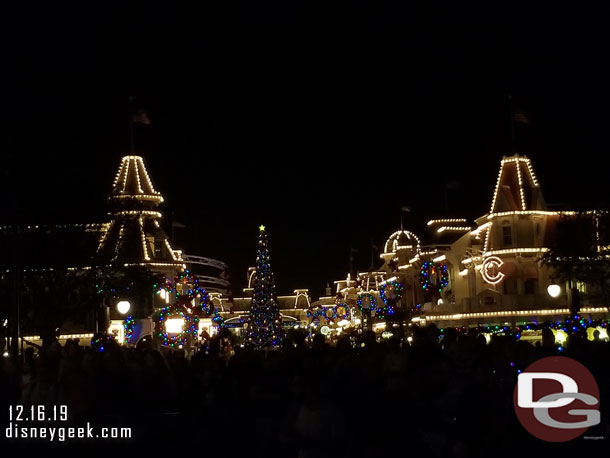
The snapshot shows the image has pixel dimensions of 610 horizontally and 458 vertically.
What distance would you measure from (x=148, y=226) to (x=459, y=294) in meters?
19.7

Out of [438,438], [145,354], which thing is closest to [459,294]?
[145,354]

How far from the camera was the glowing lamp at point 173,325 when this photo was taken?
5023 centimetres

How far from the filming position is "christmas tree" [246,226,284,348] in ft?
185

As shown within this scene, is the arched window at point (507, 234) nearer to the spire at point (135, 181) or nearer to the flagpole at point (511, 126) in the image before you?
the flagpole at point (511, 126)

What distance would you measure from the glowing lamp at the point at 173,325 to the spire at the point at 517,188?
1868 cm

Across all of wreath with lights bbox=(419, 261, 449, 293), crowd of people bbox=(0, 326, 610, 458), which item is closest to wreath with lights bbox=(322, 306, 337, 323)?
wreath with lights bbox=(419, 261, 449, 293)

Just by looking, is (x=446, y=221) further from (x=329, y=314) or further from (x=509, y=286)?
(x=329, y=314)

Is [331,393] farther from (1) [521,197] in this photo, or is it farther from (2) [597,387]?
(1) [521,197]

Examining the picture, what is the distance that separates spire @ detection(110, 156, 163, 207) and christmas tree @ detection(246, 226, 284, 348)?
9501mm

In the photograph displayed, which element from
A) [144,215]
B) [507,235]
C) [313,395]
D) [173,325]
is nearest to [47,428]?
[313,395]

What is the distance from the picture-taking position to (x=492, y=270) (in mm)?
54406

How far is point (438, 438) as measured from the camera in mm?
11586

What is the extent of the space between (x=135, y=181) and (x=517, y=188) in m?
23.1

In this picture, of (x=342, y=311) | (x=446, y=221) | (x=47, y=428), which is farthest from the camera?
(x=342, y=311)
